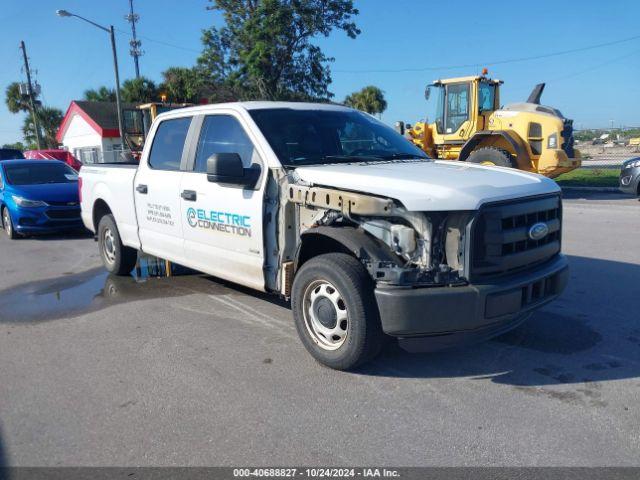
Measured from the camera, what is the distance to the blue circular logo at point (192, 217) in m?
5.38

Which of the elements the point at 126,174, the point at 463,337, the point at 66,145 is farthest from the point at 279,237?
the point at 66,145

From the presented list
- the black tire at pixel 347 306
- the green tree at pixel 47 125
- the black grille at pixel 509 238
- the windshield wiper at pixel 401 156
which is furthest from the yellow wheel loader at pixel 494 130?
the green tree at pixel 47 125

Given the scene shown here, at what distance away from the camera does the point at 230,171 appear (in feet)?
14.6

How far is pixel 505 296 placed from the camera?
3.65 m

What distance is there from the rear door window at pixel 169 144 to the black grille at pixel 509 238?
331 cm

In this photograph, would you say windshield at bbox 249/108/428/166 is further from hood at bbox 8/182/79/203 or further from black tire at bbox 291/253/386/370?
hood at bbox 8/182/79/203

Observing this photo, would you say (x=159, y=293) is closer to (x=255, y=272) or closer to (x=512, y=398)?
(x=255, y=272)

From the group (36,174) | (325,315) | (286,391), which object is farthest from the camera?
(36,174)

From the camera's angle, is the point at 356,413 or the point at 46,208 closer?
the point at 356,413

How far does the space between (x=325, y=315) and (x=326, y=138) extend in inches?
69.8

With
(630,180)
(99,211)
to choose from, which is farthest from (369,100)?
(99,211)

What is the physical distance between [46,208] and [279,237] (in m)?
7.88

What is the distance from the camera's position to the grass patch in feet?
58.1

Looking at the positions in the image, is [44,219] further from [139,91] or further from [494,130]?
[139,91]
